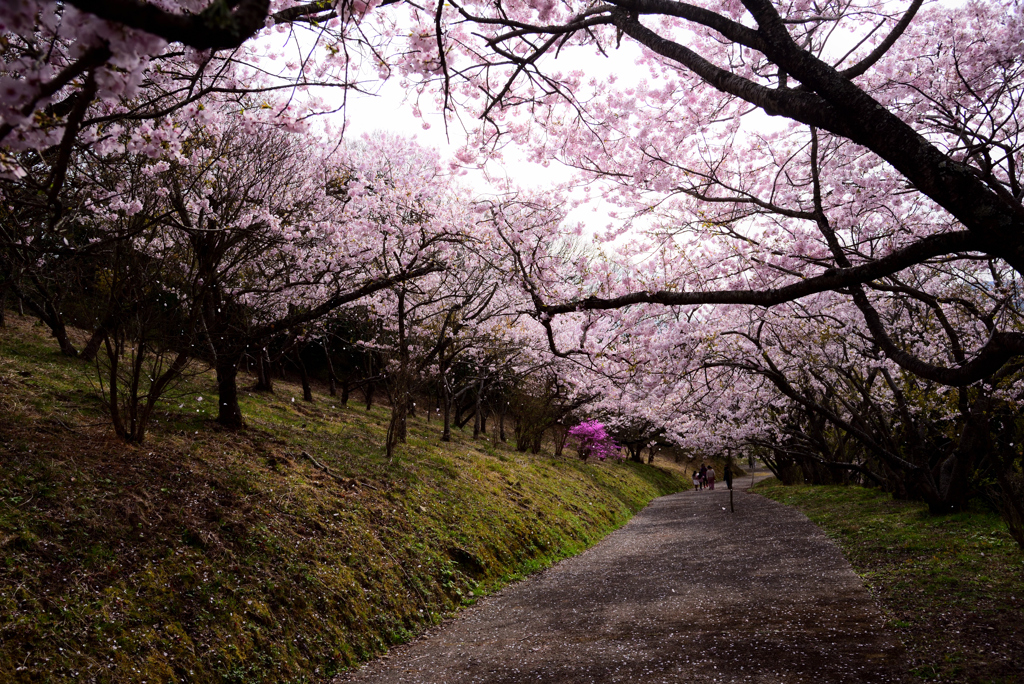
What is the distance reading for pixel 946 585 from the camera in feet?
27.6

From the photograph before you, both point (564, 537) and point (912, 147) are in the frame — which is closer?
point (912, 147)

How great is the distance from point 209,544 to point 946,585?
376 inches

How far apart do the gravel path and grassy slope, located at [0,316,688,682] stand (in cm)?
73

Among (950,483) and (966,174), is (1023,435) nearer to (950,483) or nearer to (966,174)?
(950,483)

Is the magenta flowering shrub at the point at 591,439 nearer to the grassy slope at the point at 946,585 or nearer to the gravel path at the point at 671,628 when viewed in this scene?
the grassy slope at the point at 946,585

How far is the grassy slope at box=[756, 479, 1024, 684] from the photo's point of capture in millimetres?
5730

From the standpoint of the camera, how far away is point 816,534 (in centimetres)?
1512

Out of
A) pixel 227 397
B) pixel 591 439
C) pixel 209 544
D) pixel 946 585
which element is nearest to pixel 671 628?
pixel 946 585

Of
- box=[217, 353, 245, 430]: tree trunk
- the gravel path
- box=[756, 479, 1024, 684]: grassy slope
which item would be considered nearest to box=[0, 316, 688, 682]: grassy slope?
box=[217, 353, 245, 430]: tree trunk

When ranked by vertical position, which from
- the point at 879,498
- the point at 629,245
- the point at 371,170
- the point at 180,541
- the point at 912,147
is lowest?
the point at 180,541

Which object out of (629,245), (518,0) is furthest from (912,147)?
(629,245)

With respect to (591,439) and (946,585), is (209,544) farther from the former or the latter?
(591,439)

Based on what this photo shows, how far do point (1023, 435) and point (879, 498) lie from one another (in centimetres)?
860

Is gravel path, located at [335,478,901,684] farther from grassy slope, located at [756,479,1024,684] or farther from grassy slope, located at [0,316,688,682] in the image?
grassy slope, located at [0,316,688,682]
